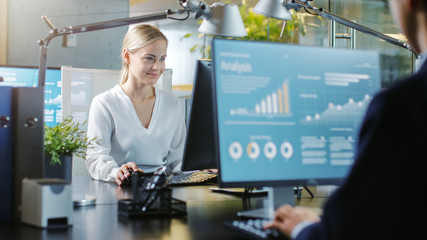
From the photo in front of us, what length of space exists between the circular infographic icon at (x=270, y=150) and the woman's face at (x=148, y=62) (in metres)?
1.48

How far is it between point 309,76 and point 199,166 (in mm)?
510

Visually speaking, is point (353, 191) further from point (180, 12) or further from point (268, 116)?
point (180, 12)

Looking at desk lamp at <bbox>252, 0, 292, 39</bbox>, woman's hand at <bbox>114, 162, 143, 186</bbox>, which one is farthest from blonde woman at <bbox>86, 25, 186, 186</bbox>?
desk lamp at <bbox>252, 0, 292, 39</bbox>

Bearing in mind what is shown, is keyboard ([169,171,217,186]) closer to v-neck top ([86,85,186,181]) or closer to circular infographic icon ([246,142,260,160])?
v-neck top ([86,85,186,181])

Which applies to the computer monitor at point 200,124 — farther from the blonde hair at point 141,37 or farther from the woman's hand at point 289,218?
the blonde hair at point 141,37

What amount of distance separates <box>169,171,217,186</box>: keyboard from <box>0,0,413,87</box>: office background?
5.10 feet

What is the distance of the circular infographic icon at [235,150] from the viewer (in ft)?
3.79

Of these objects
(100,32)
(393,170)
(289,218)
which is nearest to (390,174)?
(393,170)

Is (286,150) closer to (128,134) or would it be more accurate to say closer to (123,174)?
(123,174)

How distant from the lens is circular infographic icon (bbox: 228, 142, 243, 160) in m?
1.16

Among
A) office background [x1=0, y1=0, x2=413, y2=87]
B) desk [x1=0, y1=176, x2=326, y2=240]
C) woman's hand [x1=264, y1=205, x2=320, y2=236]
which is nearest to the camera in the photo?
woman's hand [x1=264, y1=205, x2=320, y2=236]

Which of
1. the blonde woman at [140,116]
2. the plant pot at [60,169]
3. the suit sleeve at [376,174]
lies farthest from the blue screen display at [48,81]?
the suit sleeve at [376,174]

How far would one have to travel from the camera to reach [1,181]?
3.95 feet

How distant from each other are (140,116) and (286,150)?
1446 millimetres
